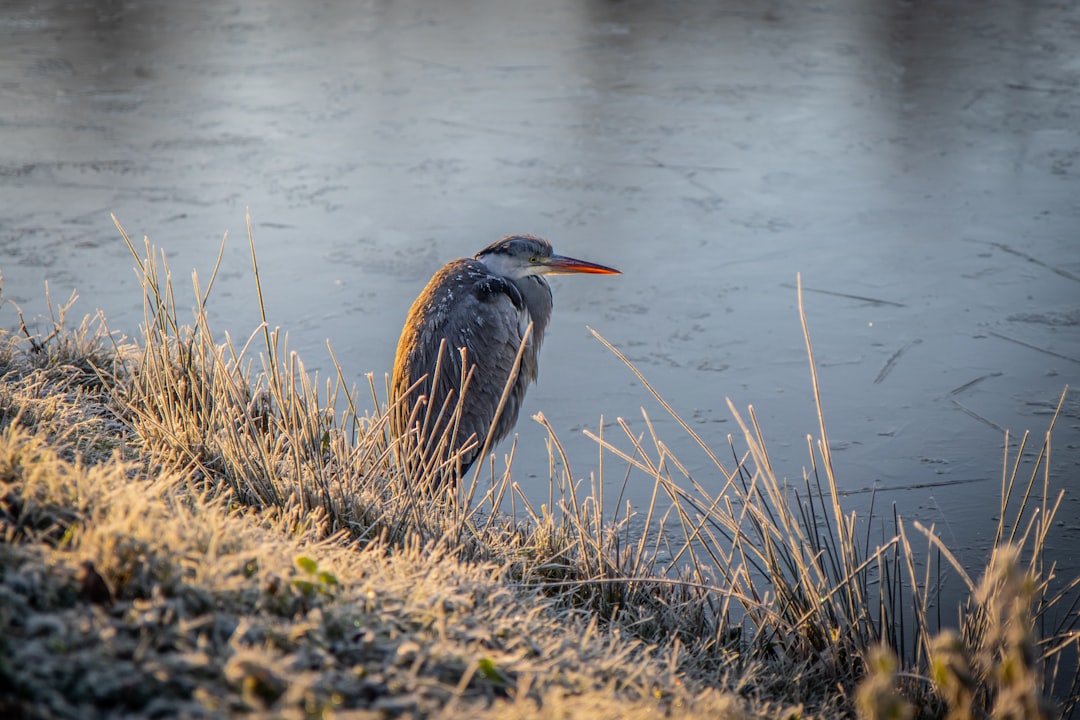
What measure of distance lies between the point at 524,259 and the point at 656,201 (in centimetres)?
224

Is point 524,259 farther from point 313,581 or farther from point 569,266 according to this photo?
point 313,581

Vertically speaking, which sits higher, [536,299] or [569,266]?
[569,266]

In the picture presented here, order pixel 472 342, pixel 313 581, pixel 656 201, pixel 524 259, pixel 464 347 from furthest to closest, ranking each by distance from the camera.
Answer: pixel 656 201 < pixel 524 259 < pixel 472 342 < pixel 464 347 < pixel 313 581

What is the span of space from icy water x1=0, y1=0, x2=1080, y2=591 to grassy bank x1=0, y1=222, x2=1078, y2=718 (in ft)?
2.75

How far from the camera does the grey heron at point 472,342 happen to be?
3197 millimetres

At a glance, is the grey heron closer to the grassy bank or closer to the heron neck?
the heron neck

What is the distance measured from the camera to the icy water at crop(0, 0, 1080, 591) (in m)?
3.83

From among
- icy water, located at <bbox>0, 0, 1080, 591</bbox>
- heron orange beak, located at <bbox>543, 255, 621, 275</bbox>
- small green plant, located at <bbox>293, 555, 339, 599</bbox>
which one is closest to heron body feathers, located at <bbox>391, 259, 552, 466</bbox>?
heron orange beak, located at <bbox>543, 255, 621, 275</bbox>

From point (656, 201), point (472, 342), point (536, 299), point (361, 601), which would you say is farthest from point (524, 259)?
point (656, 201)

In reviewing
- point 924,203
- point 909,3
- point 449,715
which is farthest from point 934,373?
point 909,3

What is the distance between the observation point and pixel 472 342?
10.8ft

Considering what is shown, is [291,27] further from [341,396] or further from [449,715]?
[449,715]

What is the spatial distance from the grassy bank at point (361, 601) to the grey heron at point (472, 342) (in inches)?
13.7

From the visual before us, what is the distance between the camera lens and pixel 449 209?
5664mm
